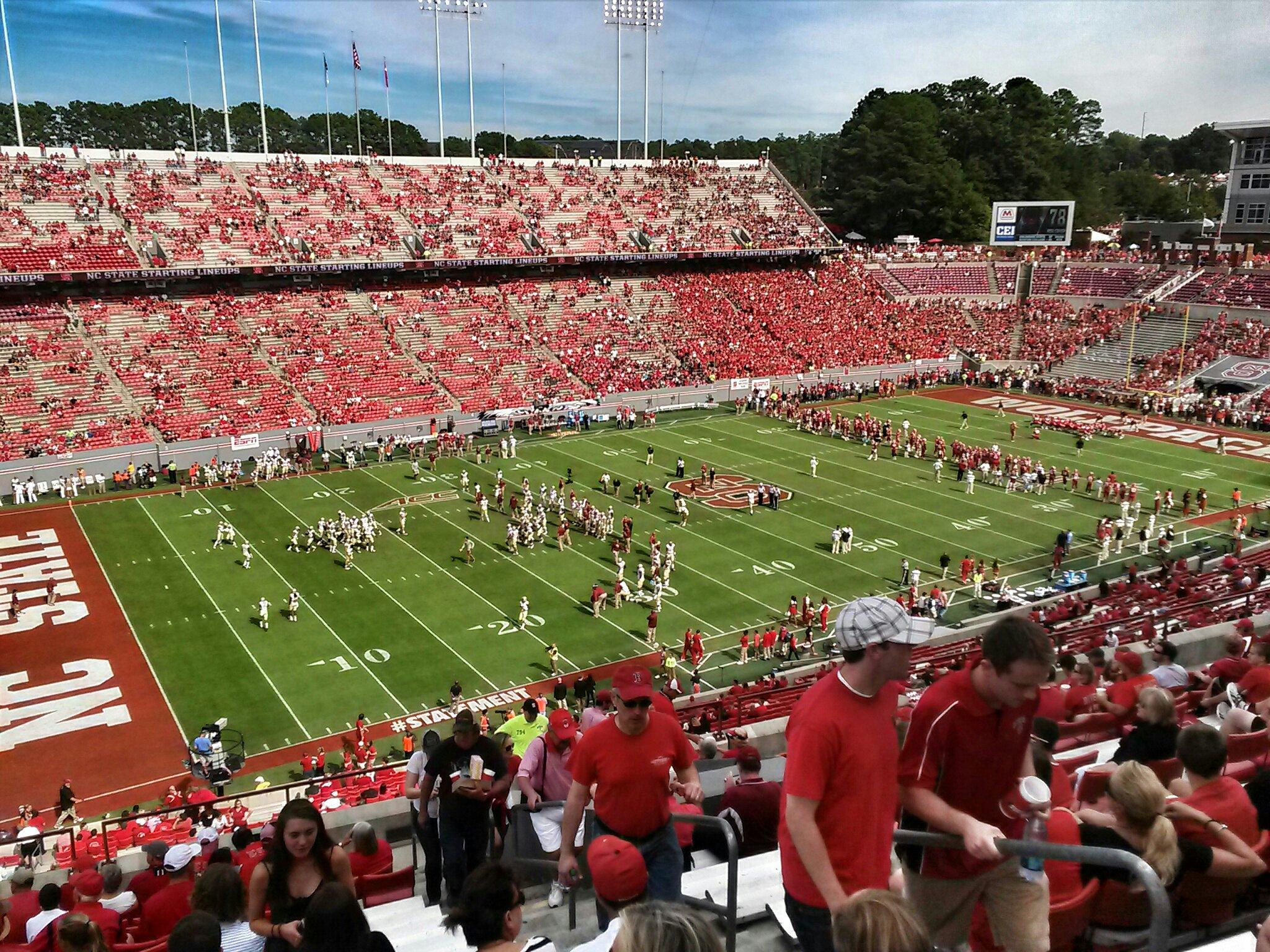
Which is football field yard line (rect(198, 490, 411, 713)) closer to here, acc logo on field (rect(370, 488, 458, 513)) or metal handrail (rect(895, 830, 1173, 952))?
acc logo on field (rect(370, 488, 458, 513))

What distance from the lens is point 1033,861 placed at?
4027 millimetres

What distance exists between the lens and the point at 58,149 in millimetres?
51344

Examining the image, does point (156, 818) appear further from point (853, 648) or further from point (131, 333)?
point (131, 333)

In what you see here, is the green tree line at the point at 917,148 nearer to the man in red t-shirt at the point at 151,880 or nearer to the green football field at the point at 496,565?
the green football field at the point at 496,565

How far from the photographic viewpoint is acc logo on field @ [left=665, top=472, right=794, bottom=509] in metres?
33.3

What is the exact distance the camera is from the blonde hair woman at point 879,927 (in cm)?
279

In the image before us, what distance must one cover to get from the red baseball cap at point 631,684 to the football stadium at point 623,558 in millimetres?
27

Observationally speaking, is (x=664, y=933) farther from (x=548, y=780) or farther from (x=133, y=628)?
(x=133, y=628)

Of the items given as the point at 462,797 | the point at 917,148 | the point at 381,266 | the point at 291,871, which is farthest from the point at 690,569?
the point at 917,148

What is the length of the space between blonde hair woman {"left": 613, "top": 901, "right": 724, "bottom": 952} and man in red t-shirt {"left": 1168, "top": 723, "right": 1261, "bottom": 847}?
130 inches

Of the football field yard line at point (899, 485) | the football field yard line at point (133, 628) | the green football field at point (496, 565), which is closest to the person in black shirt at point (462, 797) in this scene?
the green football field at point (496, 565)

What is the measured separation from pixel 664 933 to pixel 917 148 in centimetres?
9349

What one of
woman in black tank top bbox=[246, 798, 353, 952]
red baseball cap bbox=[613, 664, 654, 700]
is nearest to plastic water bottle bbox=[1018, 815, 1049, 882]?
red baseball cap bbox=[613, 664, 654, 700]

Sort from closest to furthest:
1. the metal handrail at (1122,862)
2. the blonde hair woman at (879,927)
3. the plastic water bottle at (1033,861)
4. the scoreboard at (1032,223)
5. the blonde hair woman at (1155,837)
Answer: the blonde hair woman at (879,927) → the metal handrail at (1122,862) → the plastic water bottle at (1033,861) → the blonde hair woman at (1155,837) → the scoreboard at (1032,223)
